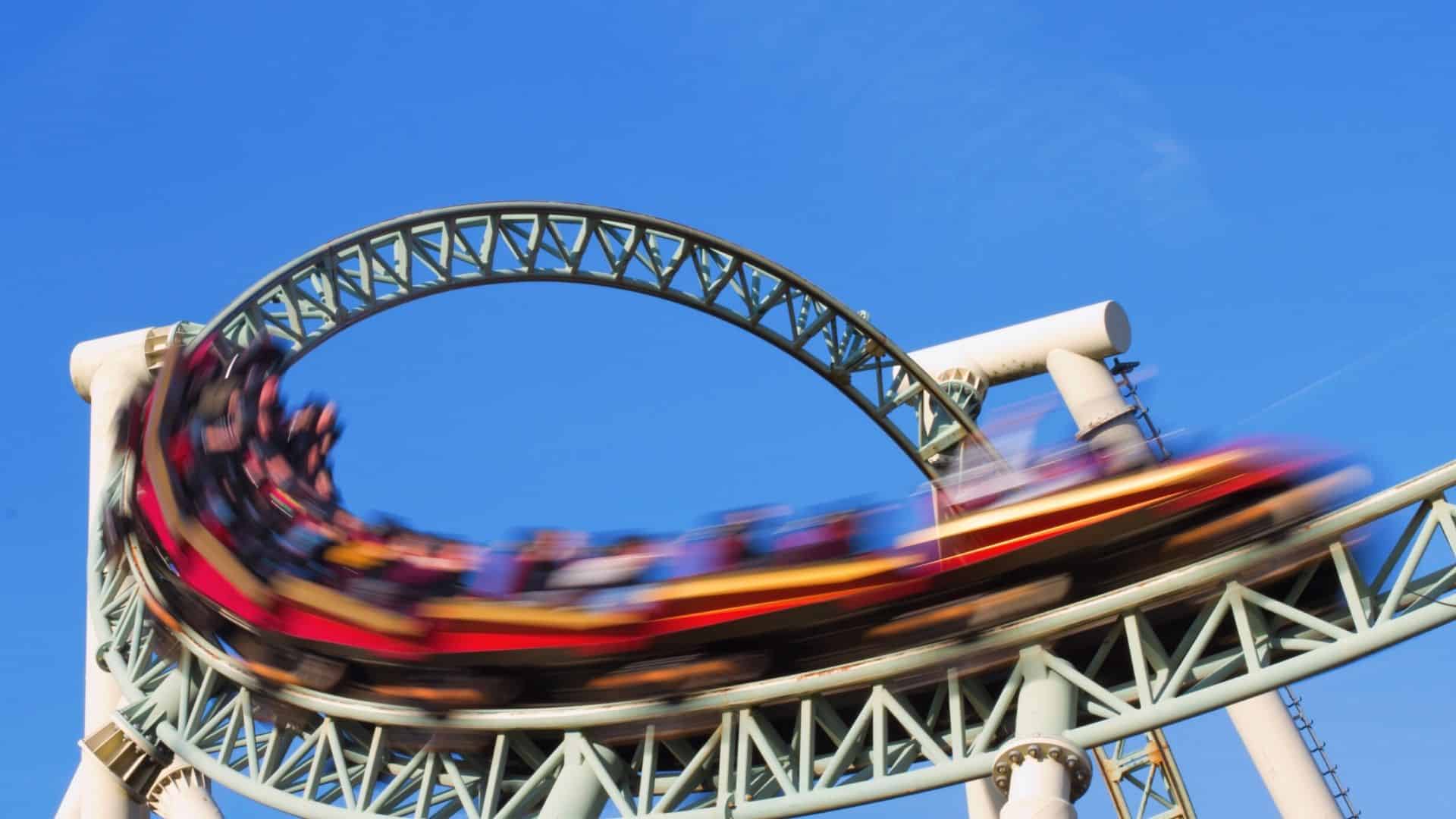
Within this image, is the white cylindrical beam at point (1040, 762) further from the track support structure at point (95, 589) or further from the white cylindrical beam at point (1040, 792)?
the track support structure at point (95, 589)

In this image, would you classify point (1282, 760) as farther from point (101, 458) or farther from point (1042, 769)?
point (101, 458)

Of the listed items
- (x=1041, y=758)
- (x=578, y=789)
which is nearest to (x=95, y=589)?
(x=578, y=789)

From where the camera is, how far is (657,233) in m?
20.8

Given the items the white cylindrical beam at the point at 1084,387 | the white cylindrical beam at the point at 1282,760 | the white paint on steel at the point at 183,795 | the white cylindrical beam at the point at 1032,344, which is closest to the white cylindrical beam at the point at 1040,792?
the white cylindrical beam at the point at 1282,760

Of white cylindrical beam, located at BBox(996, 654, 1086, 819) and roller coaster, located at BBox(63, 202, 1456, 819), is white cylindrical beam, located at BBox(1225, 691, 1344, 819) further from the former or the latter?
white cylindrical beam, located at BBox(996, 654, 1086, 819)

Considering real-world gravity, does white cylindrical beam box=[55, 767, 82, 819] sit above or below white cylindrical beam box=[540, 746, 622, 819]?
above

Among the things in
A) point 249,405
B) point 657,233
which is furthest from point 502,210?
point 249,405

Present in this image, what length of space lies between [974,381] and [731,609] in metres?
8.11

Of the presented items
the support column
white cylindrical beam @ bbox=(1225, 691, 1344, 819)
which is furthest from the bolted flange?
white cylindrical beam @ bbox=(1225, 691, 1344, 819)

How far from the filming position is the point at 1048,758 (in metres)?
12.1

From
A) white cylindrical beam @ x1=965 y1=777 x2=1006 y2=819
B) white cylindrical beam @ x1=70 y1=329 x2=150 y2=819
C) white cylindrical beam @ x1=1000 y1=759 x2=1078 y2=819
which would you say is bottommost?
white cylindrical beam @ x1=1000 y1=759 x2=1078 y2=819

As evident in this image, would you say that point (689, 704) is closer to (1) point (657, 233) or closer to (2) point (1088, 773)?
(2) point (1088, 773)

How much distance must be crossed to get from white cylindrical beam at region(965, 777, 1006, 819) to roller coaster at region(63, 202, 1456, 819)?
44 millimetres

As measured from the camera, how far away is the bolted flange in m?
12.1
